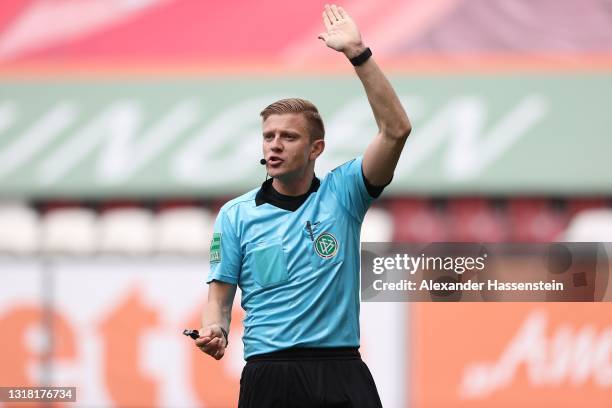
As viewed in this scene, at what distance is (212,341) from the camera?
11.9 ft

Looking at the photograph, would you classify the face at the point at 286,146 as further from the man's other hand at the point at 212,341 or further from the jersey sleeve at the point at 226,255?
the man's other hand at the point at 212,341

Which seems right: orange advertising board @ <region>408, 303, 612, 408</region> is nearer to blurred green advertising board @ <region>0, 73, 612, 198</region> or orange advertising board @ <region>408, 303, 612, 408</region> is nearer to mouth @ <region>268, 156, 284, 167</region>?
mouth @ <region>268, 156, 284, 167</region>

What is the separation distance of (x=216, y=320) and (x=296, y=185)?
54 cm

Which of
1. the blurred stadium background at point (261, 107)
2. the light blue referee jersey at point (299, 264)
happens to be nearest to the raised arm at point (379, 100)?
the light blue referee jersey at point (299, 264)

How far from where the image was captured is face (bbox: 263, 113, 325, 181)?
3.82 metres

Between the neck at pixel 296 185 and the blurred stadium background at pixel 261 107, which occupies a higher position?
the blurred stadium background at pixel 261 107

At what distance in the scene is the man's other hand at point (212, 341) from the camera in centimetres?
361

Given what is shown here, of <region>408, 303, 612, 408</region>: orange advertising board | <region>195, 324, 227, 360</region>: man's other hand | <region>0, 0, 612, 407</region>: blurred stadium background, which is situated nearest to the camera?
<region>195, 324, 227, 360</region>: man's other hand

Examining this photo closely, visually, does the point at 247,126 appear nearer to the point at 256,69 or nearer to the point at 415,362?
the point at 256,69

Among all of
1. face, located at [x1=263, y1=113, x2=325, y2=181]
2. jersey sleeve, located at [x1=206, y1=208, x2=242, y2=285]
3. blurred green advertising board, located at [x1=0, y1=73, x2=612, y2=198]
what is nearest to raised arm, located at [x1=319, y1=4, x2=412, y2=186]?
face, located at [x1=263, y1=113, x2=325, y2=181]

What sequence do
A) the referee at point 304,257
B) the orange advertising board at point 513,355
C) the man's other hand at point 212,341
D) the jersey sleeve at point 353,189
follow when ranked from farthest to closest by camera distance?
the orange advertising board at point 513,355
the jersey sleeve at point 353,189
the referee at point 304,257
the man's other hand at point 212,341

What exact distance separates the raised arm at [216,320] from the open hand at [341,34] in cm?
90

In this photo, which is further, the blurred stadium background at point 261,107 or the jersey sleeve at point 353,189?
the blurred stadium background at point 261,107

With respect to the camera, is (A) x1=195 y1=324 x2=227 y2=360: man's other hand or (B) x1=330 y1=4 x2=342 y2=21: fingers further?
(B) x1=330 y1=4 x2=342 y2=21: fingers
